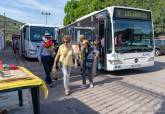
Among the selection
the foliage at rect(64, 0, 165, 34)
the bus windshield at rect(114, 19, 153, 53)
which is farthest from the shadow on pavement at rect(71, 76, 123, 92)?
the foliage at rect(64, 0, 165, 34)

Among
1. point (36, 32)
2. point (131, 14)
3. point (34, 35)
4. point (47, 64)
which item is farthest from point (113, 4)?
point (47, 64)

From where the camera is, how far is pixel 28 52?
2558 centimetres

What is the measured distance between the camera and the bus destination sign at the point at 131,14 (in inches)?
558

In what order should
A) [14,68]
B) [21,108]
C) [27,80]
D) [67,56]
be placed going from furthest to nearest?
[67,56] → [21,108] → [14,68] → [27,80]

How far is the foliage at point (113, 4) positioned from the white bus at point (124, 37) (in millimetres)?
23529

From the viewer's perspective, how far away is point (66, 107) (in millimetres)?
8375

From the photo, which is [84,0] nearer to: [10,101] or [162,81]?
[162,81]

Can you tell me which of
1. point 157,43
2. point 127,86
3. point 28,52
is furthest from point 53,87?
point 157,43

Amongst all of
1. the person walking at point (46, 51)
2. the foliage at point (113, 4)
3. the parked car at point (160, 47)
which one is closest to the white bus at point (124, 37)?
the person walking at point (46, 51)

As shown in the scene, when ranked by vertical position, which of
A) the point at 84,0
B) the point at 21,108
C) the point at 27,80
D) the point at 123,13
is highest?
the point at 84,0

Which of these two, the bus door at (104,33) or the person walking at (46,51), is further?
the bus door at (104,33)

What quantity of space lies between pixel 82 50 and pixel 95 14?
4.63 m

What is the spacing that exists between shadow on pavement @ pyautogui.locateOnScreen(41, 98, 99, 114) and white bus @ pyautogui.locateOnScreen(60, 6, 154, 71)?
208 inches

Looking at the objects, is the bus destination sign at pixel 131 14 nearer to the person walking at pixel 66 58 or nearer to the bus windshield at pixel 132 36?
the bus windshield at pixel 132 36
